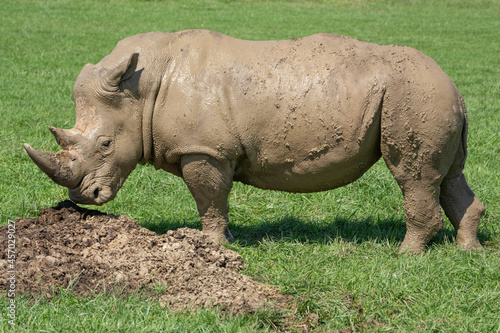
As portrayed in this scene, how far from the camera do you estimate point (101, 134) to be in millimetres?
5199

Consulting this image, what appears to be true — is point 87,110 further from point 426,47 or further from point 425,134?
point 426,47

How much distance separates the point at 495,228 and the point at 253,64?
2936 mm

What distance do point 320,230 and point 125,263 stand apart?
6.75ft

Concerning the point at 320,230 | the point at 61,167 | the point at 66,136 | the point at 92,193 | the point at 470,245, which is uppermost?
the point at 66,136

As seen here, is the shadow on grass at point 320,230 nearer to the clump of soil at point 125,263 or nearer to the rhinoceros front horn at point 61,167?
the clump of soil at point 125,263

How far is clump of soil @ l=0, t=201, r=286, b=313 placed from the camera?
4609 mm

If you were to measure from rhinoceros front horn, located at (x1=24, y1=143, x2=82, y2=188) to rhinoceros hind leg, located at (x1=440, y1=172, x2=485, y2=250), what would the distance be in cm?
322

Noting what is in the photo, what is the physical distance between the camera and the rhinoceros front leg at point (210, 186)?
209 inches

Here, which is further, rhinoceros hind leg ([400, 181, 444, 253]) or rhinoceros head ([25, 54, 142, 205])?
rhinoceros hind leg ([400, 181, 444, 253])

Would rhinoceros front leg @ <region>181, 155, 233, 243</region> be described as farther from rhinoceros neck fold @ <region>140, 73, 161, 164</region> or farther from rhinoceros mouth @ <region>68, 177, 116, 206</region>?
rhinoceros mouth @ <region>68, 177, 116, 206</region>

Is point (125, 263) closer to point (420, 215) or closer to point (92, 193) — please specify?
point (92, 193)

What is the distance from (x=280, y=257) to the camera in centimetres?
546

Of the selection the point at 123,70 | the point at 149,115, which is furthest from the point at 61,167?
the point at 123,70

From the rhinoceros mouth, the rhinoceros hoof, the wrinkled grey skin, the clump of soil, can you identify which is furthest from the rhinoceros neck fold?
the rhinoceros hoof
